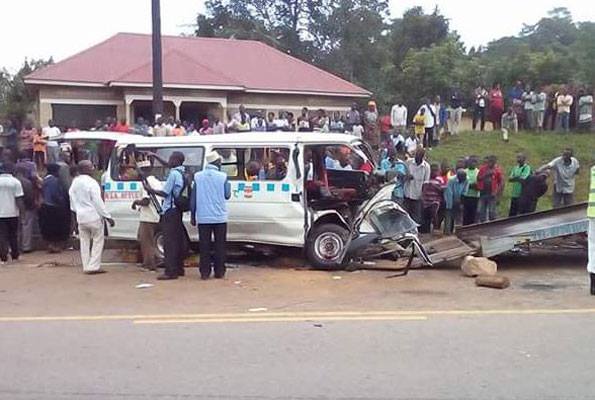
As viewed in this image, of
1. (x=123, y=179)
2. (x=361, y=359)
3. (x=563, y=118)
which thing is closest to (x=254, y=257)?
(x=123, y=179)

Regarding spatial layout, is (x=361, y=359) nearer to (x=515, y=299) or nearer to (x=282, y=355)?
(x=282, y=355)

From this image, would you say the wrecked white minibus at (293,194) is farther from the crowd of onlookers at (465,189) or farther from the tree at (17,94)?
the tree at (17,94)

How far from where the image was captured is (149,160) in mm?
12578

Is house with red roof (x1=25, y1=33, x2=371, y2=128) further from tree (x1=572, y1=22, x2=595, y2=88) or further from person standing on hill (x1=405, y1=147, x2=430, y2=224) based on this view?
person standing on hill (x1=405, y1=147, x2=430, y2=224)

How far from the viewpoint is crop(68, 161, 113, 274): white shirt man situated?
11609 mm

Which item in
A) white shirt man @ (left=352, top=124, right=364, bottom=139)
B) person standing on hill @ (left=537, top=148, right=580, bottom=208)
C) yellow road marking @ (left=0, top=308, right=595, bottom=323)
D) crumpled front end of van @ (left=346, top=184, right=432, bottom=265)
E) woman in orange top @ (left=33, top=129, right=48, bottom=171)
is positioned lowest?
yellow road marking @ (left=0, top=308, right=595, bottom=323)

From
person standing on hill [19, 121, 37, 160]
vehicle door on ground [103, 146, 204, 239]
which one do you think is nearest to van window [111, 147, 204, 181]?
vehicle door on ground [103, 146, 204, 239]

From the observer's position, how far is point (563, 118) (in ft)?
75.9

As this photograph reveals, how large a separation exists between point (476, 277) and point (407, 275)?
0.99 meters

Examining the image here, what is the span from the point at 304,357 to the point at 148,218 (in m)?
5.91

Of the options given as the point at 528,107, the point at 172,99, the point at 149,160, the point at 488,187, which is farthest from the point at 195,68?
the point at 149,160

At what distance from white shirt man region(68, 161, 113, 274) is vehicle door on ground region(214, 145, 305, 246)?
6.29ft

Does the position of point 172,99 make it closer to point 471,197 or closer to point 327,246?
point 471,197

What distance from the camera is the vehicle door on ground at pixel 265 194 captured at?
39.2 feet
